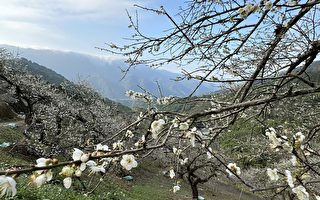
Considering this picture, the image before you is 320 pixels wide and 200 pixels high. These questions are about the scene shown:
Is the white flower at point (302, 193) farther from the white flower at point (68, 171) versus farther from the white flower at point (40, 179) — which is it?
the white flower at point (40, 179)

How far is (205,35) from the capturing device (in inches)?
161

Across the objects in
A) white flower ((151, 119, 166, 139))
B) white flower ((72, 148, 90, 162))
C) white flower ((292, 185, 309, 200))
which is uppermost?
white flower ((151, 119, 166, 139))

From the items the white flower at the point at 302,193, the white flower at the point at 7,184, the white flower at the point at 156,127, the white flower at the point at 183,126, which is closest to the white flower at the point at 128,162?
the white flower at the point at 156,127

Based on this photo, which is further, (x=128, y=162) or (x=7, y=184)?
(x=128, y=162)

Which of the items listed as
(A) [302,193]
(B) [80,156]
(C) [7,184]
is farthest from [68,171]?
(A) [302,193]

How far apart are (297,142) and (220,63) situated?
5.88 feet

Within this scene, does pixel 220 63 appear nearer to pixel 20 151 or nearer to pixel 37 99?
pixel 20 151

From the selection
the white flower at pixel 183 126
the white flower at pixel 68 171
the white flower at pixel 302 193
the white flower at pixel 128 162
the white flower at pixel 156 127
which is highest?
the white flower at pixel 183 126

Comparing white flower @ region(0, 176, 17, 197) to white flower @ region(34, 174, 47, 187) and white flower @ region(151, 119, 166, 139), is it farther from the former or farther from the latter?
white flower @ region(151, 119, 166, 139)

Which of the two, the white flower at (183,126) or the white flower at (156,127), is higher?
the white flower at (183,126)

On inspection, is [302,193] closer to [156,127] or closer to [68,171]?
[156,127]

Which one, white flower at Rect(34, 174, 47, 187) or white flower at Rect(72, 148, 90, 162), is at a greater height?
white flower at Rect(72, 148, 90, 162)

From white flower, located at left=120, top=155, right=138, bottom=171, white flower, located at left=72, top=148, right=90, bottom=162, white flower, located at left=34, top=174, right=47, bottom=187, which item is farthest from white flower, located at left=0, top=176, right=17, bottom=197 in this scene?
white flower, located at left=120, top=155, right=138, bottom=171

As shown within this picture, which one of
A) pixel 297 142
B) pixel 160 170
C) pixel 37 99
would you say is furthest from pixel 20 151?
pixel 297 142
